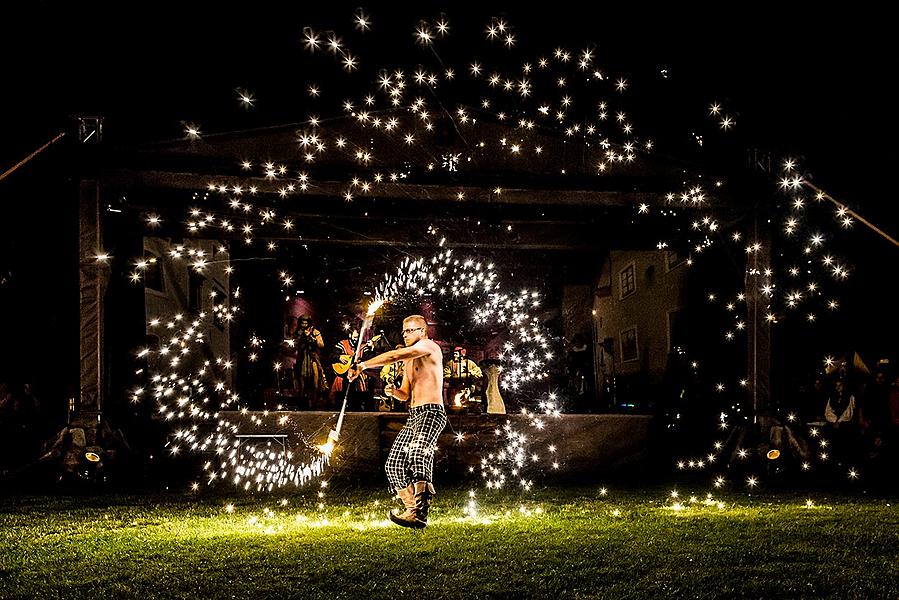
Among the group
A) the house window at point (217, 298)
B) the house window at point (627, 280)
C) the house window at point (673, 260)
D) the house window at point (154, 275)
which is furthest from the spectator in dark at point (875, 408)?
the house window at point (217, 298)

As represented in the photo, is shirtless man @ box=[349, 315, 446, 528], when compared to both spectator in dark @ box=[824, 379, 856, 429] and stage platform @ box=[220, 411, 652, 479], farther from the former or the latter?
spectator in dark @ box=[824, 379, 856, 429]

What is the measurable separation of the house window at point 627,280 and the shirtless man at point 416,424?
9.55 meters

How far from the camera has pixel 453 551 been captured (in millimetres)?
5387

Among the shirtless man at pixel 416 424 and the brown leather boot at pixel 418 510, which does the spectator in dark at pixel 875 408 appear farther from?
the brown leather boot at pixel 418 510

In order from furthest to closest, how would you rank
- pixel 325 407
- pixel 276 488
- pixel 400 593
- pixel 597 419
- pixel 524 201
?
pixel 325 407
pixel 597 419
pixel 524 201
pixel 276 488
pixel 400 593

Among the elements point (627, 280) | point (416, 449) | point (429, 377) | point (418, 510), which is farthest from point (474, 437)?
point (627, 280)

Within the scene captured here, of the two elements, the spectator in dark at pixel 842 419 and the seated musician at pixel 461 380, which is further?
the seated musician at pixel 461 380

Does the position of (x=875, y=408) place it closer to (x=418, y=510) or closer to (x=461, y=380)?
(x=461, y=380)

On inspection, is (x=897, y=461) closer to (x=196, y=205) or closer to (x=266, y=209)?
(x=266, y=209)

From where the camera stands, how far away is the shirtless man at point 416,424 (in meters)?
6.32

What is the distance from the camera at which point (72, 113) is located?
9031 millimetres

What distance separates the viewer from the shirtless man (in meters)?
6.32

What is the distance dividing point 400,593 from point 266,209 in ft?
23.3

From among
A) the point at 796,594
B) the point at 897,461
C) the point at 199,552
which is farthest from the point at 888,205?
the point at 199,552
